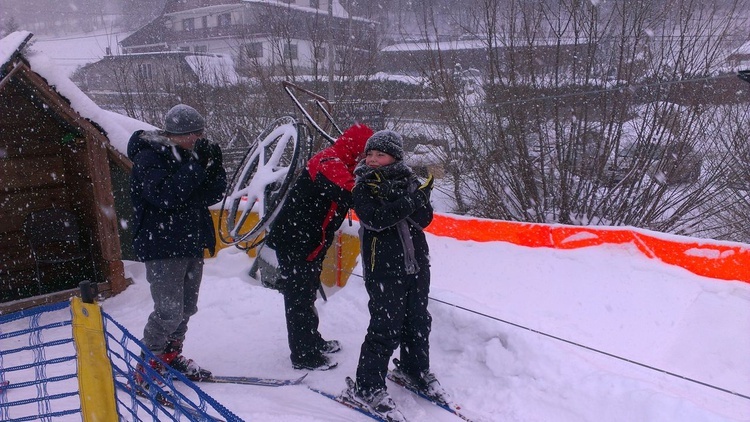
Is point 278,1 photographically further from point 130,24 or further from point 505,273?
point 130,24

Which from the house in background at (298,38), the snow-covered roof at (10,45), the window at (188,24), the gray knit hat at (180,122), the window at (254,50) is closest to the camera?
the gray knit hat at (180,122)

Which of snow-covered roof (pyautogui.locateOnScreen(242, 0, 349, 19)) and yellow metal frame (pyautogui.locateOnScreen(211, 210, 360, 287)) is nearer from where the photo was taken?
yellow metal frame (pyautogui.locateOnScreen(211, 210, 360, 287))

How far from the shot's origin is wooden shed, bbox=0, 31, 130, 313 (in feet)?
18.0

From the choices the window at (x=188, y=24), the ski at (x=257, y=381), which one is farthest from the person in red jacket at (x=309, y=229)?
the window at (x=188, y=24)

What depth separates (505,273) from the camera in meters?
4.79

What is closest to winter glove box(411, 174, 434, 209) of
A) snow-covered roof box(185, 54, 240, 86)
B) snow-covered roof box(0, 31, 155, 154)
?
snow-covered roof box(0, 31, 155, 154)

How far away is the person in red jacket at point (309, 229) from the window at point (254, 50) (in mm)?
8704

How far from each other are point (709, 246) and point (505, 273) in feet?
5.12

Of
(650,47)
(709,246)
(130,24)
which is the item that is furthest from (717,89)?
(130,24)

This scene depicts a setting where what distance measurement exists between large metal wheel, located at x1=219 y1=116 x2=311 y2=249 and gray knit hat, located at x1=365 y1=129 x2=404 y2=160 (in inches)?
36.4

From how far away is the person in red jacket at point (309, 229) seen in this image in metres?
3.42

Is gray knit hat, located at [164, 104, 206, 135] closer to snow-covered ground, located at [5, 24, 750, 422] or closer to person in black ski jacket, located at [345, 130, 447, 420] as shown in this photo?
person in black ski jacket, located at [345, 130, 447, 420]

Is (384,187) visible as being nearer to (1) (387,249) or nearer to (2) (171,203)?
(1) (387,249)

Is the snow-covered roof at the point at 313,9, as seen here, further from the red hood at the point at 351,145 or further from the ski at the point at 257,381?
the ski at the point at 257,381
